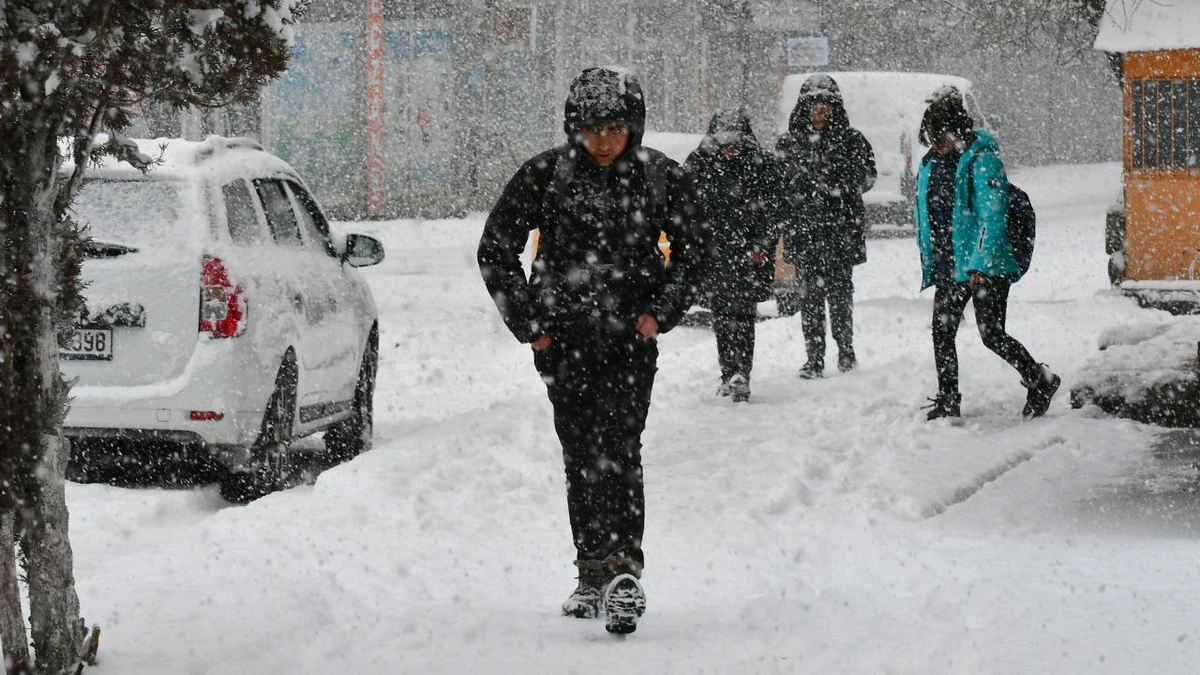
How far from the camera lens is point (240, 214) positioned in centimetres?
842

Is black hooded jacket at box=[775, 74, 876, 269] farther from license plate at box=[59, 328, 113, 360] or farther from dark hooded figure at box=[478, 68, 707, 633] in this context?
dark hooded figure at box=[478, 68, 707, 633]

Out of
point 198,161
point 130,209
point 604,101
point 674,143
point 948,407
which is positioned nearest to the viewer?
point 604,101

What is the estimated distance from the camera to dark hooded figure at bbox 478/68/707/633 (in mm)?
5641

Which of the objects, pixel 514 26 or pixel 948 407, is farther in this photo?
pixel 514 26

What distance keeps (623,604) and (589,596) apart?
1.10 feet

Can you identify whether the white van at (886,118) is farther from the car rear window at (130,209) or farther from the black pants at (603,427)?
the black pants at (603,427)

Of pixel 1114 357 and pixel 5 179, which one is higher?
pixel 5 179

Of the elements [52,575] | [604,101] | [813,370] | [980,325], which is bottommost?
[813,370]

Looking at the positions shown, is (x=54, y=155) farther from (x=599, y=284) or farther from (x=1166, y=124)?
(x=1166, y=124)

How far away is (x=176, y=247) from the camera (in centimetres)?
790

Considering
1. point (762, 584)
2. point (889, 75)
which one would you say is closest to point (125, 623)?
point (762, 584)

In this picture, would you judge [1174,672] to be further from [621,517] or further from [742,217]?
[742,217]

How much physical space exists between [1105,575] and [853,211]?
21.6 ft

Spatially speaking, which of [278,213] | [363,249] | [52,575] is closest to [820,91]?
[363,249]
